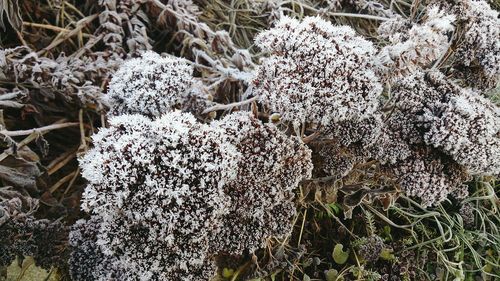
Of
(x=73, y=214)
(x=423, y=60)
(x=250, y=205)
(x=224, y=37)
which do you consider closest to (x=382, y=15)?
(x=224, y=37)

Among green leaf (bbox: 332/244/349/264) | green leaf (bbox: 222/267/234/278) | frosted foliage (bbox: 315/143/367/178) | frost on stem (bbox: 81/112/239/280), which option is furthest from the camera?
green leaf (bbox: 332/244/349/264)

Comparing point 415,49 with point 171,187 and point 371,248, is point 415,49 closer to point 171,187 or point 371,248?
point 171,187

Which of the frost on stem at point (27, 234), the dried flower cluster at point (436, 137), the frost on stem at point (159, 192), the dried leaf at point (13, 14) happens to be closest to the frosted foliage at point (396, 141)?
the dried flower cluster at point (436, 137)

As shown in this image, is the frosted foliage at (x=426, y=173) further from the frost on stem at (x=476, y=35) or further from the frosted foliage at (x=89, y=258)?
the frosted foliage at (x=89, y=258)

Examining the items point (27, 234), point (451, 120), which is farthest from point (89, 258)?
point (451, 120)

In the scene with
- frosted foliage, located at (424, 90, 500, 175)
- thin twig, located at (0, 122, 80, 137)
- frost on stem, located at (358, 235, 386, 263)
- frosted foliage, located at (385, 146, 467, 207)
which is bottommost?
frost on stem, located at (358, 235, 386, 263)

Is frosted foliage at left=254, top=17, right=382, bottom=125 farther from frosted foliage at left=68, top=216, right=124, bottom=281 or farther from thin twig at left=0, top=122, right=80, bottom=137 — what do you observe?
thin twig at left=0, top=122, right=80, bottom=137

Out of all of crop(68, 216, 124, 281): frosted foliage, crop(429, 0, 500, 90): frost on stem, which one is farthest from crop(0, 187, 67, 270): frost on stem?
crop(429, 0, 500, 90): frost on stem
